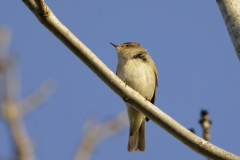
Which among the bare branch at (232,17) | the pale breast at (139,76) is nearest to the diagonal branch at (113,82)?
the bare branch at (232,17)

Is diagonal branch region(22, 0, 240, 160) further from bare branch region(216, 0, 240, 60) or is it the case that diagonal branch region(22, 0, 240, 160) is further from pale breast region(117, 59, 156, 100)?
pale breast region(117, 59, 156, 100)

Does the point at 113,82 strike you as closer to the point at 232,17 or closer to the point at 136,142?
the point at 232,17

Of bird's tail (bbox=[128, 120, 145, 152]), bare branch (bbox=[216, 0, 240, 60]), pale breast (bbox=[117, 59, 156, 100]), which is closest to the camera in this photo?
bare branch (bbox=[216, 0, 240, 60])

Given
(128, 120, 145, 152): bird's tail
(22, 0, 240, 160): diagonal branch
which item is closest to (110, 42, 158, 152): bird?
(128, 120, 145, 152): bird's tail

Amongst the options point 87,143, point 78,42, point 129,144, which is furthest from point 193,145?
point 129,144

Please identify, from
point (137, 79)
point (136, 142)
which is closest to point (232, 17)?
point (137, 79)

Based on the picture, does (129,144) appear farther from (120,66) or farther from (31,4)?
(31,4)
